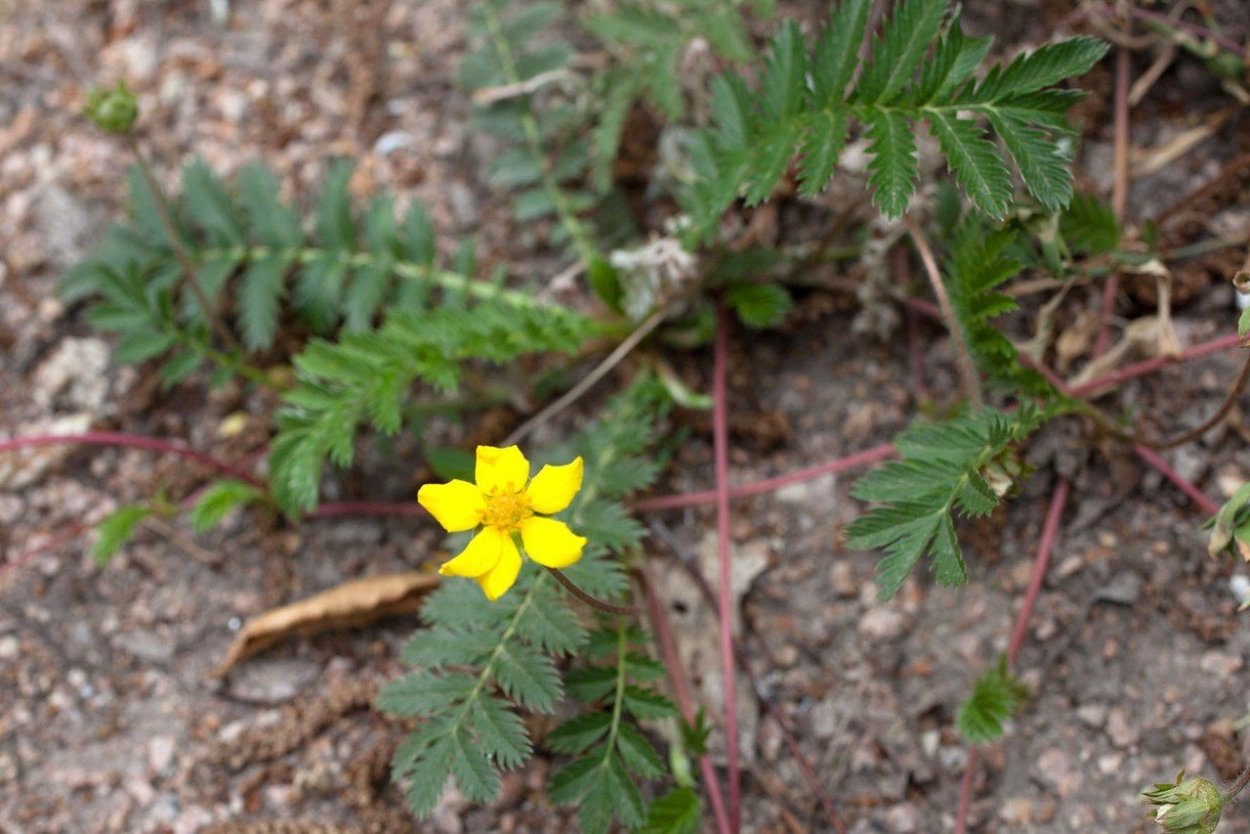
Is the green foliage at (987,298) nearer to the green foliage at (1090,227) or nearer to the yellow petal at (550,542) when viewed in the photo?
the green foliage at (1090,227)

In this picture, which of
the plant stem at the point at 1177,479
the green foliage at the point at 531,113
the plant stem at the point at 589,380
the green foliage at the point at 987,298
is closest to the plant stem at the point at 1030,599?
the plant stem at the point at 1177,479

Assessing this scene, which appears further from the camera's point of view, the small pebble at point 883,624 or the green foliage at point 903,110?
the small pebble at point 883,624

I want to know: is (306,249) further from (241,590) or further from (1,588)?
(1,588)

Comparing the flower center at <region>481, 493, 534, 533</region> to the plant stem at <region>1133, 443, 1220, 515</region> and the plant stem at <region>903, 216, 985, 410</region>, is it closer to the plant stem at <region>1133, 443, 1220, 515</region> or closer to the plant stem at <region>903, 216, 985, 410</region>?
the plant stem at <region>903, 216, 985, 410</region>

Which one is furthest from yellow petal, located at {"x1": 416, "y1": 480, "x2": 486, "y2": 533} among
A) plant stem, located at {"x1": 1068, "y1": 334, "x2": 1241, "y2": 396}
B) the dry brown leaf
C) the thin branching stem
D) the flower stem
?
plant stem, located at {"x1": 1068, "y1": 334, "x2": 1241, "y2": 396}

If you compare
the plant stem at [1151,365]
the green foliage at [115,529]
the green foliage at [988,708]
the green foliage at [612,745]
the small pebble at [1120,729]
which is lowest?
the green foliage at [115,529]
